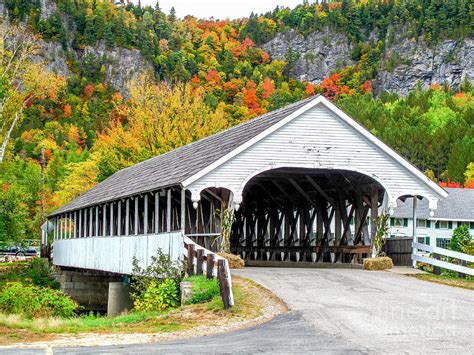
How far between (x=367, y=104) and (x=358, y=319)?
5372 inches

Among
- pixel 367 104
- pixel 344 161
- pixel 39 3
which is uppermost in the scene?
pixel 39 3

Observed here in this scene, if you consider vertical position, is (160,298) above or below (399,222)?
below

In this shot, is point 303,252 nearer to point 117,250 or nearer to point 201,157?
point 117,250

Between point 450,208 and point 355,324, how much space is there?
59397 millimetres

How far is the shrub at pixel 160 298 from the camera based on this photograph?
59.0ft

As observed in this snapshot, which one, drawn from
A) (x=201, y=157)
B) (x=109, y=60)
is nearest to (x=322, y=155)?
(x=201, y=157)

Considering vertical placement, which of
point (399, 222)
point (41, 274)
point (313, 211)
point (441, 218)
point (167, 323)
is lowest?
point (41, 274)

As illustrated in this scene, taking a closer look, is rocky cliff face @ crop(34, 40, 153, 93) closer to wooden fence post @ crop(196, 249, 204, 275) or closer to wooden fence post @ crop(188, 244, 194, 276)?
wooden fence post @ crop(188, 244, 194, 276)

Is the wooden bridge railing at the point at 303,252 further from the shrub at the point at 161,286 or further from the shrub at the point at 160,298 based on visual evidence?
the shrub at the point at 160,298

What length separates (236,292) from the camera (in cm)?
1622

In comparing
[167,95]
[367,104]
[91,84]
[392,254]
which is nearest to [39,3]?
[91,84]

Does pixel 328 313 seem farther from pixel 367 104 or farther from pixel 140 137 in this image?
pixel 367 104

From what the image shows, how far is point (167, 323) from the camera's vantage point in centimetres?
1401

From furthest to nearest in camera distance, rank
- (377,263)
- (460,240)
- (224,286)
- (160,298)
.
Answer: (460,240), (377,263), (160,298), (224,286)
